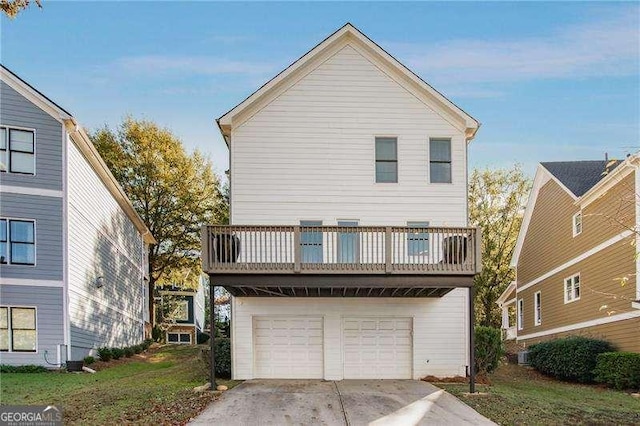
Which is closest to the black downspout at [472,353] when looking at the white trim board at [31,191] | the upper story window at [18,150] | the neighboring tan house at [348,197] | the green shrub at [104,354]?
the neighboring tan house at [348,197]

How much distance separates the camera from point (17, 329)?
1555cm

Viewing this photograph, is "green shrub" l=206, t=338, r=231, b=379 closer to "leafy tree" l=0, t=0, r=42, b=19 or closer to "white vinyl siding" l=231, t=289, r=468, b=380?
"white vinyl siding" l=231, t=289, r=468, b=380

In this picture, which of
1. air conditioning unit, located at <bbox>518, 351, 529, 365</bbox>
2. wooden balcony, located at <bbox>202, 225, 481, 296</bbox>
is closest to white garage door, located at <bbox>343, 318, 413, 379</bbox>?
wooden balcony, located at <bbox>202, 225, 481, 296</bbox>

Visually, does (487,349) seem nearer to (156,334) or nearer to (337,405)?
(337,405)

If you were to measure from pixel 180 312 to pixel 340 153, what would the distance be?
1028 inches

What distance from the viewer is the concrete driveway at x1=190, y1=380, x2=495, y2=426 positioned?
930 cm

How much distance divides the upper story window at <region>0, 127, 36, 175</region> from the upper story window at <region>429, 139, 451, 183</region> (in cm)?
1278

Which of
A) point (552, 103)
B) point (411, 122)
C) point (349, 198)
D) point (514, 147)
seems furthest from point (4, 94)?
point (514, 147)

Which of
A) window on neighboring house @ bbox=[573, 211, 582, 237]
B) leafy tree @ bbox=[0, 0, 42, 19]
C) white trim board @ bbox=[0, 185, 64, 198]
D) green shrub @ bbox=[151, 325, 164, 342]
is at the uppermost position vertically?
leafy tree @ bbox=[0, 0, 42, 19]

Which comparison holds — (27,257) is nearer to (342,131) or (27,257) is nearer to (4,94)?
(4,94)

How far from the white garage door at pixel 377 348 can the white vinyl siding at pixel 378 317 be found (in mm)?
147

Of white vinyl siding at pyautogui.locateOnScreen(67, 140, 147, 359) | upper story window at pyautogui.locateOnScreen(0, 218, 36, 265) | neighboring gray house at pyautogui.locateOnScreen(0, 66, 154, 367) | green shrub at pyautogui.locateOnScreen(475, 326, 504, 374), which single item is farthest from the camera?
white vinyl siding at pyautogui.locateOnScreen(67, 140, 147, 359)

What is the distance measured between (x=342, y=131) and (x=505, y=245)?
67.8 ft

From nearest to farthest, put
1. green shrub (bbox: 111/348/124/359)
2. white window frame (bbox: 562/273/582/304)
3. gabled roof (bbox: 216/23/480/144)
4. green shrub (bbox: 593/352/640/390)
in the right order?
green shrub (bbox: 593/352/640/390), gabled roof (bbox: 216/23/480/144), white window frame (bbox: 562/273/582/304), green shrub (bbox: 111/348/124/359)
